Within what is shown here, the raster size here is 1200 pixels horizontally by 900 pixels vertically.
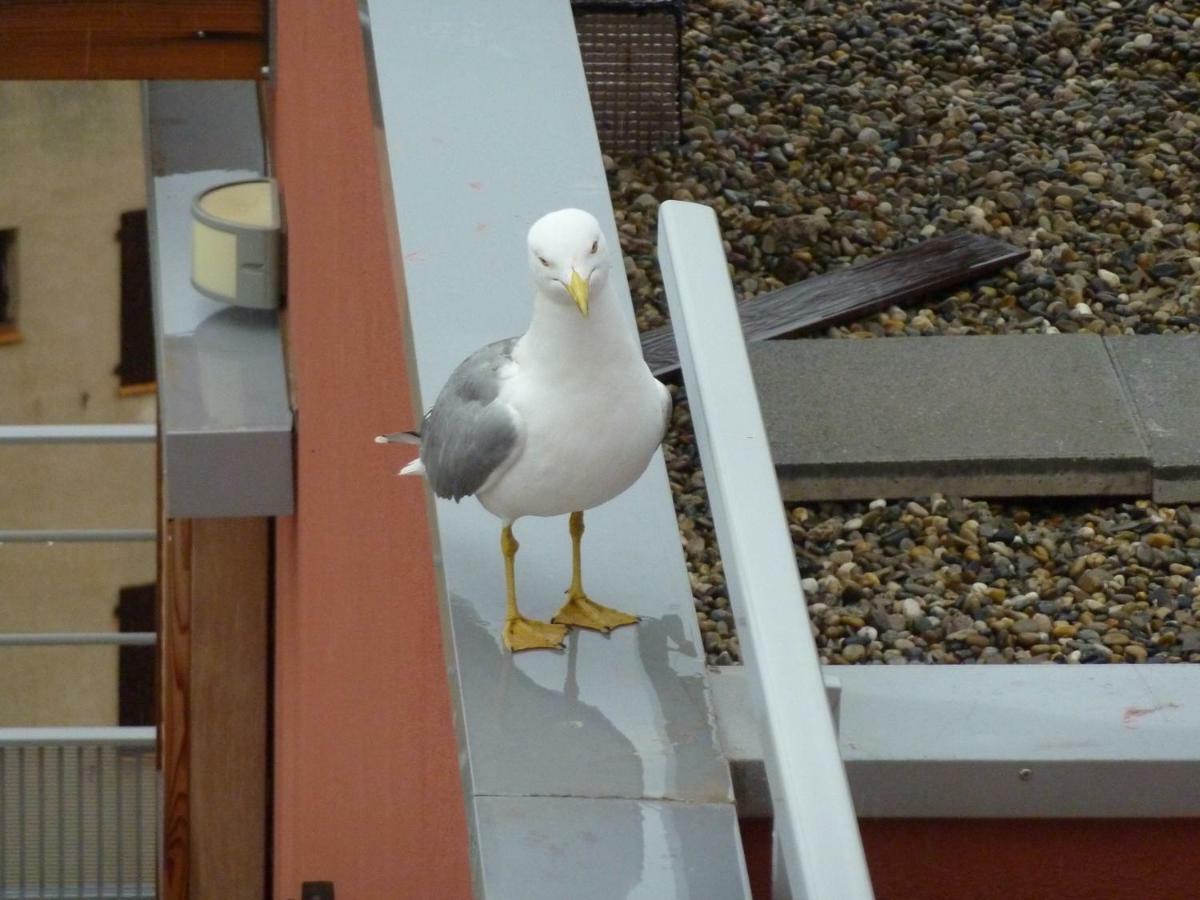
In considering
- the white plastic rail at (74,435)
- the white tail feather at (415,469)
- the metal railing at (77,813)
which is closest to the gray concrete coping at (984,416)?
the white tail feather at (415,469)

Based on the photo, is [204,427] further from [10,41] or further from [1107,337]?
[1107,337]

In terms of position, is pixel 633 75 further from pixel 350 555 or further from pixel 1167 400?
pixel 350 555

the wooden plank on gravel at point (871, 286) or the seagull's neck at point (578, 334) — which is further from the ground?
the wooden plank on gravel at point (871, 286)

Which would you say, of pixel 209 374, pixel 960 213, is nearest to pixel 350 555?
pixel 209 374

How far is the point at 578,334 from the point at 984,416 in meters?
1.56

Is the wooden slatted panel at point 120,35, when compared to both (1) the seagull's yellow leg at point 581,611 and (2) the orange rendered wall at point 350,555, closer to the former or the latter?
(2) the orange rendered wall at point 350,555

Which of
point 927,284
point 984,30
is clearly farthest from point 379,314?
point 984,30

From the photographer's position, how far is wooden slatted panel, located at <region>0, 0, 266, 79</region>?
381 cm

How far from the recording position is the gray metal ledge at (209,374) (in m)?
3.46

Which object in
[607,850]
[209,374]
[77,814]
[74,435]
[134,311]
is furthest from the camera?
[134,311]

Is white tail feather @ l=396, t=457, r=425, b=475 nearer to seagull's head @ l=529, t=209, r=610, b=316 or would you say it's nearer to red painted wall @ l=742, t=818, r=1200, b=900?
seagull's head @ l=529, t=209, r=610, b=316

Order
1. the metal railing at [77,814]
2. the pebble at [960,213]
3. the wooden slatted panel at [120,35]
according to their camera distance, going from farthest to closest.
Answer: the metal railing at [77,814]
the wooden slatted panel at [120,35]
the pebble at [960,213]

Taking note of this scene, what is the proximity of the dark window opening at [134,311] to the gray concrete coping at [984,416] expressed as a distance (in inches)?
270

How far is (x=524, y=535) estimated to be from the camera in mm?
2018
